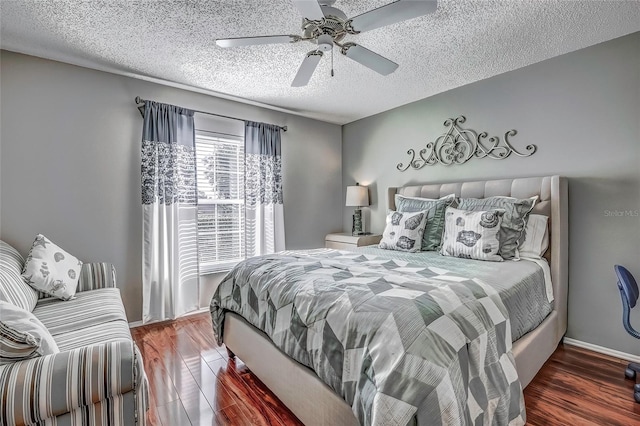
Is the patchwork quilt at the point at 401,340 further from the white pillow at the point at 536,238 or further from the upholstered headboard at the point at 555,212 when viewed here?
the upholstered headboard at the point at 555,212

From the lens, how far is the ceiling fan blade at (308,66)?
2.02m

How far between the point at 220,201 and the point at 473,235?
9.13ft

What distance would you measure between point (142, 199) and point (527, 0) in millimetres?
3564

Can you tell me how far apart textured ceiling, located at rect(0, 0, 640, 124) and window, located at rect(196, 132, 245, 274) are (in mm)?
697

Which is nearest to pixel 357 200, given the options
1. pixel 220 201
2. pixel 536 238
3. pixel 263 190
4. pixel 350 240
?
pixel 350 240

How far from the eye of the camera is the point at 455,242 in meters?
2.57

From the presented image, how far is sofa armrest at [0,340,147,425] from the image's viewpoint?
104cm

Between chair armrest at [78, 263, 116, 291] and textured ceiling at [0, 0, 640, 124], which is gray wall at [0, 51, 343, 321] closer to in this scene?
textured ceiling at [0, 0, 640, 124]

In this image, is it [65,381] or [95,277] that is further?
[95,277]

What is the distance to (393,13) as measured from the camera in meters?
1.62

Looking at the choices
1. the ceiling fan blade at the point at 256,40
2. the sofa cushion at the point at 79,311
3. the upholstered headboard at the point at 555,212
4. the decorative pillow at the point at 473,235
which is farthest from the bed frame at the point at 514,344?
the ceiling fan blade at the point at 256,40

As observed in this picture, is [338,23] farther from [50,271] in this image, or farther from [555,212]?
[50,271]

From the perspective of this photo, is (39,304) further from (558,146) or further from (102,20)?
(558,146)

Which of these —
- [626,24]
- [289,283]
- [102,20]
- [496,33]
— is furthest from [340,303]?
[626,24]
